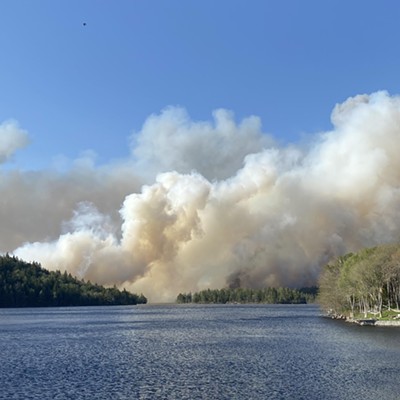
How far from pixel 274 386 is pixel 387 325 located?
102 meters

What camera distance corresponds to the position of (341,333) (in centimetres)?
14650

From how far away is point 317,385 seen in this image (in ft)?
232

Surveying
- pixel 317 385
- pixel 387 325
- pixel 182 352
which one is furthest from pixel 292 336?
pixel 317 385

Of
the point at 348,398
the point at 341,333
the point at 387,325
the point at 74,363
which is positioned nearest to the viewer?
the point at 348,398

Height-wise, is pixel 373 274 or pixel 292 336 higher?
pixel 373 274

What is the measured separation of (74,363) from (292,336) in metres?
69.5

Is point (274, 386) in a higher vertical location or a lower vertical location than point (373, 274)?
lower

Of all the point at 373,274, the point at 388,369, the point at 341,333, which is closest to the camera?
the point at 388,369

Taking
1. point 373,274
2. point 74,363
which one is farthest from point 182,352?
point 373,274

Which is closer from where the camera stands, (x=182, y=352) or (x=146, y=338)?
(x=182, y=352)

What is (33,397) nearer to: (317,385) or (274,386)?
(274,386)

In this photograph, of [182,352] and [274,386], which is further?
[182,352]

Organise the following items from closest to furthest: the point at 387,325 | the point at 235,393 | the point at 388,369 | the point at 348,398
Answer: the point at 348,398, the point at 235,393, the point at 388,369, the point at 387,325

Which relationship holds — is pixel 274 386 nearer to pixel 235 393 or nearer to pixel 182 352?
pixel 235 393
